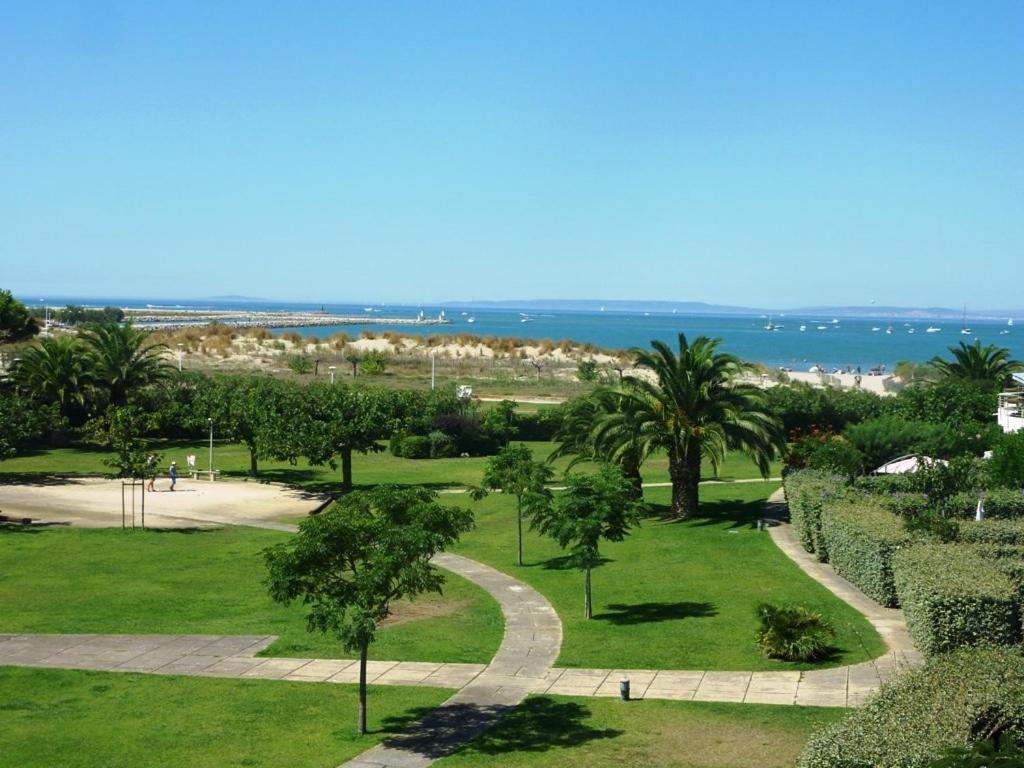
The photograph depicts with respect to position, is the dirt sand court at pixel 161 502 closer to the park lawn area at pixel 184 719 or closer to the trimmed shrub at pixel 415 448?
the trimmed shrub at pixel 415 448

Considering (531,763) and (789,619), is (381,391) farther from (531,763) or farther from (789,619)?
(531,763)

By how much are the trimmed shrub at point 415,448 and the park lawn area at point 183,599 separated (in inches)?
835

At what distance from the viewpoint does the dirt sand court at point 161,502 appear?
38.9 meters

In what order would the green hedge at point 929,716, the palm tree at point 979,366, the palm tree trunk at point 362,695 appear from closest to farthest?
the green hedge at point 929,716
the palm tree trunk at point 362,695
the palm tree at point 979,366

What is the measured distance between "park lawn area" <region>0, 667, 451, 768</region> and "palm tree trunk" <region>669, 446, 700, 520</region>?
60.1 ft

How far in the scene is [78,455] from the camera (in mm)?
55219

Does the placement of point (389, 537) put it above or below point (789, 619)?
above

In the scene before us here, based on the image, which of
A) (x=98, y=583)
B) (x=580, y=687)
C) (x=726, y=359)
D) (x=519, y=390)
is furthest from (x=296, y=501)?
(x=519, y=390)

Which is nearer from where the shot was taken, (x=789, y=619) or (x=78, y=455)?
(x=789, y=619)

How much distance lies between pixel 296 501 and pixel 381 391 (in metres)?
7.61

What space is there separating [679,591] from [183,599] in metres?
12.1

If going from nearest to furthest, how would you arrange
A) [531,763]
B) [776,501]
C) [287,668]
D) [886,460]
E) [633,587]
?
[531,763]
[287,668]
[633,587]
[776,501]
[886,460]

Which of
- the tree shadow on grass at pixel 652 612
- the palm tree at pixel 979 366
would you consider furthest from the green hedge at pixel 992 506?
the palm tree at pixel 979 366

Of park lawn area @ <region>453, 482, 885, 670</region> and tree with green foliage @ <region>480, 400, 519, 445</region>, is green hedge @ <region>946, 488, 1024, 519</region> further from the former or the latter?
tree with green foliage @ <region>480, 400, 519, 445</region>
